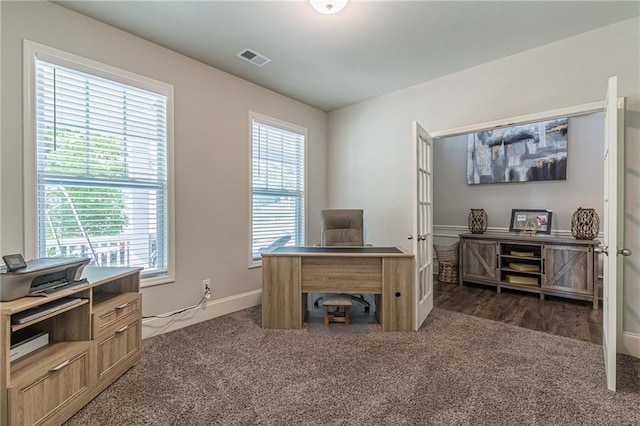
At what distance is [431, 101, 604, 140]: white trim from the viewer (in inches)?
92.0

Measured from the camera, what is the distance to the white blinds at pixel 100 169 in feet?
6.77

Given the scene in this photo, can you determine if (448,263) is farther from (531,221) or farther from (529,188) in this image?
(529,188)

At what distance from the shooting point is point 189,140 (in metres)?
2.81

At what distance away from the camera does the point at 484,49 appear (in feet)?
8.59

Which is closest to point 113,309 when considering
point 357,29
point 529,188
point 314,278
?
point 314,278

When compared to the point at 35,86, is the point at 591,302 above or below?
below

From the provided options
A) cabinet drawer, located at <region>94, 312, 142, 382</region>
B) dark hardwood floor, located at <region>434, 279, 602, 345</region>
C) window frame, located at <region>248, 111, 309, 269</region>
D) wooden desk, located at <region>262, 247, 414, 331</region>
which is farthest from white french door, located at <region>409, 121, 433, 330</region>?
cabinet drawer, located at <region>94, 312, 142, 382</region>

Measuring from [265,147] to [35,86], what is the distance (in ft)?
6.65

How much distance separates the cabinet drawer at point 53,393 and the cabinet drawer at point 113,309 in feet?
0.48

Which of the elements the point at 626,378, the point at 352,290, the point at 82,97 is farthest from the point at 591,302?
the point at 82,97

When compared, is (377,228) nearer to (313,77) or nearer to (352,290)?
(352,290)

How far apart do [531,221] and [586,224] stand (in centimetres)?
66

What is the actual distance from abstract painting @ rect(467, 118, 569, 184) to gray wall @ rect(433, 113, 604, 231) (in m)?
0.09

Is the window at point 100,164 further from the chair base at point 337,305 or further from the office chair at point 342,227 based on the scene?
the office chair at point 342,227
